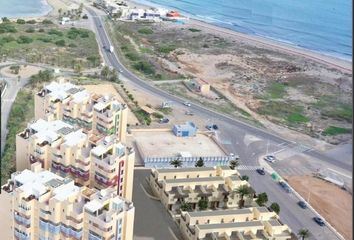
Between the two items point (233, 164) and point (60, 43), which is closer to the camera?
point (233, 164)

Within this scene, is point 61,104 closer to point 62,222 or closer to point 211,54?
point 62,222

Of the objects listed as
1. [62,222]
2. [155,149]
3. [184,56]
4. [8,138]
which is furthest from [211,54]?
[62,222]

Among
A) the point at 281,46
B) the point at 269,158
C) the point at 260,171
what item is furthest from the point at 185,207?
the point at 281,46

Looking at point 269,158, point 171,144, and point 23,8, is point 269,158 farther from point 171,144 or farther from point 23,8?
point 23,8

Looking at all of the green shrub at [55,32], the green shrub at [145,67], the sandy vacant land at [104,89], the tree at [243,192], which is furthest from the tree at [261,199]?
the green shrub at [55,32]

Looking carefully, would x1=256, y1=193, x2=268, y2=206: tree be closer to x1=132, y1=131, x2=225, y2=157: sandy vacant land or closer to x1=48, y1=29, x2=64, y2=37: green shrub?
x1=132, y1=131, x2=225, y2=157: sandy vacant land
